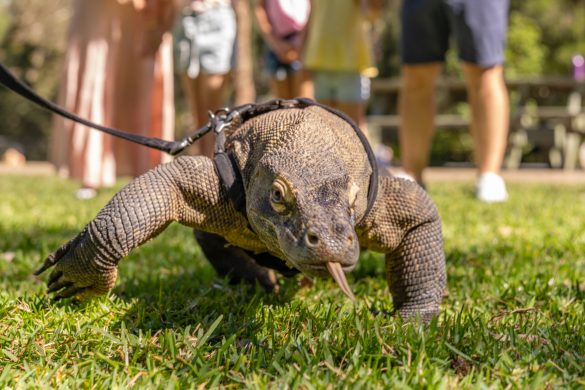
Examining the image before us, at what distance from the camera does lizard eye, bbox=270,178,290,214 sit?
1562mm

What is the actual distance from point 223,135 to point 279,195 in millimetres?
491

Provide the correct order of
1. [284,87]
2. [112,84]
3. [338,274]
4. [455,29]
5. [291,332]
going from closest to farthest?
[338,274]
[291,332]
[455,29]
[112,84]
[284,87]

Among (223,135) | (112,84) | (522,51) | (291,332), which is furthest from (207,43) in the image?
(522,51)

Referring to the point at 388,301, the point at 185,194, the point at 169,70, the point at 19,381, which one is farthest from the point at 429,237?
the point at 169,70

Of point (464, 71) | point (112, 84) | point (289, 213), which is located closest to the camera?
point (289, 213)

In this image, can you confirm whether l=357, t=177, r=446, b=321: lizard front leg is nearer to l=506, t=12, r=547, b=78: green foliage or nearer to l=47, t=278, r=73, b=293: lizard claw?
l=47, t=278, r=73, b=293: lizard claw

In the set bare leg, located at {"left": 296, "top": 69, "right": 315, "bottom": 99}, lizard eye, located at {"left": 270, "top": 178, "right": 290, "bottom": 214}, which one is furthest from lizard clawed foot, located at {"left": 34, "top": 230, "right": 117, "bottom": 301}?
bare leg, located at {"left": 296, "top": 69, "right": 315, "bottom": 99}

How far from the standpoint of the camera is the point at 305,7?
19.0ft

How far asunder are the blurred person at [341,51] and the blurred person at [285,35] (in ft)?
0.44

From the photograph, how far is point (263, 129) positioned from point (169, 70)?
13.0 ft

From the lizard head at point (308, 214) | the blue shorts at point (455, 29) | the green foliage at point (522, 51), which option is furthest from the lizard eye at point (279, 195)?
the green foliage at point (522, 51)

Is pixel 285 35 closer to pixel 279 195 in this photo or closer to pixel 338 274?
pixel 279 195

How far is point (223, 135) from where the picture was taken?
79.5 inches

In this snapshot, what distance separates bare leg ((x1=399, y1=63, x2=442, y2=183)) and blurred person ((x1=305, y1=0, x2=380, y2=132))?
353 mm
